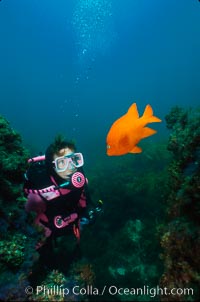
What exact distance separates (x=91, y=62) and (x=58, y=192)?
127 m

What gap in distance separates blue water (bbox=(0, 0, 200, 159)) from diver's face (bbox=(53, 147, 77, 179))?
16.0 m

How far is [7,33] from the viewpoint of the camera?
58.9 m

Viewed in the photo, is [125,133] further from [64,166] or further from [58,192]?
[58,192]

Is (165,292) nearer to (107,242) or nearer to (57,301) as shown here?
(57,301)

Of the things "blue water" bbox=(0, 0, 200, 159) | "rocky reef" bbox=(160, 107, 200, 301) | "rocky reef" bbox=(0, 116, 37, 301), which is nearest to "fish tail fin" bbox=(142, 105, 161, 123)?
"rocky reef" bbox=(160, 107, 200, 301)

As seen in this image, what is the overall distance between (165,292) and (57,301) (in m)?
1.49

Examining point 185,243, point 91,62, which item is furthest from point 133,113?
point 91,62

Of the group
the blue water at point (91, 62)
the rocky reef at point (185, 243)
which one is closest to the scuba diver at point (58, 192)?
the rocky reef at point (185, 243)

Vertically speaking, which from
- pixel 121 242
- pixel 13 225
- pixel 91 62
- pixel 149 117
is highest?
pixel 91 62

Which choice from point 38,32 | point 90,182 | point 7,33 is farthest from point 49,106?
Result: point 90,182

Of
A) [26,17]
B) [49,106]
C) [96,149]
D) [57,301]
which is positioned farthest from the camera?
[49,106]

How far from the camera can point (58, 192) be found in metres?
4.55

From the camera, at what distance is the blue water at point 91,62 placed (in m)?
56.6

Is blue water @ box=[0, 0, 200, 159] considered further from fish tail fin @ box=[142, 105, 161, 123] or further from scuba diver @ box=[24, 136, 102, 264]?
fish tail fin @ box=[142, 105, 161, 123]
